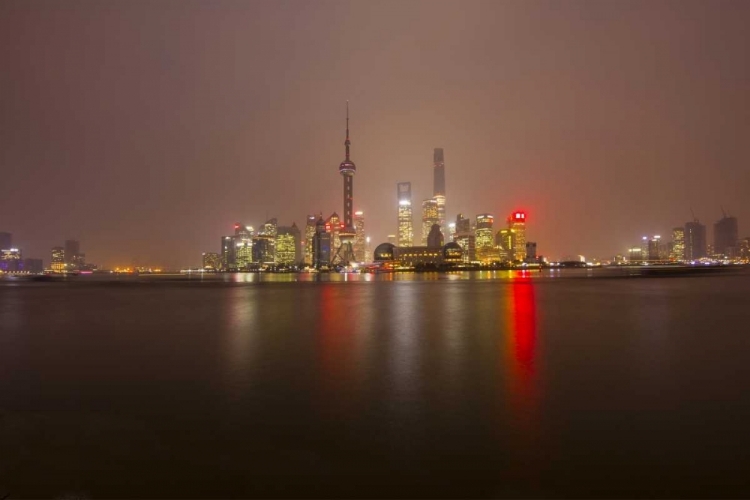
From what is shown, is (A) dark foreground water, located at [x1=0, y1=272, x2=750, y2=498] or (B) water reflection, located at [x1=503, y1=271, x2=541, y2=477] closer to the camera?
(A) dark foreground water, located at [x1=0, y1=272, x2=750, y2=498]

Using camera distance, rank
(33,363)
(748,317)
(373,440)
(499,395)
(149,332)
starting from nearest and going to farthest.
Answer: (373,440), (499,395), (33,363), (149,332), (748,317)

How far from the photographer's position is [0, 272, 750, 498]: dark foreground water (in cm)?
721

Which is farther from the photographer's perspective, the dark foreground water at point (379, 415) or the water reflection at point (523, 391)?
the water reflection at point (523, 391)

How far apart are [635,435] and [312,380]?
8.77 meters

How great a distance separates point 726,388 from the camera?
12.5 metres

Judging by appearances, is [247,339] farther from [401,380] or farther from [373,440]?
[373,440]

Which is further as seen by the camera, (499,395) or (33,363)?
(33,363)

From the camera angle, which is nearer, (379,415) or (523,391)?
(379,415)

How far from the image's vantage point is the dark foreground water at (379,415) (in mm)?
7215

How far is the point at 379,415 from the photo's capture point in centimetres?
1038

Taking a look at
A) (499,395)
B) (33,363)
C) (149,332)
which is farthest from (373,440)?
(149,332)

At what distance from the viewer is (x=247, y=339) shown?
21.8 m

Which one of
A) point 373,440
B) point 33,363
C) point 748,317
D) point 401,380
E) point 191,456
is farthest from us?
point 748,317

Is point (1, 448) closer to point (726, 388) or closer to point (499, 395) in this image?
point (499, 395)
